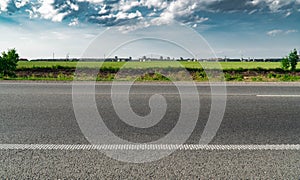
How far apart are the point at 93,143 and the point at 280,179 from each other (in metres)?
2.36

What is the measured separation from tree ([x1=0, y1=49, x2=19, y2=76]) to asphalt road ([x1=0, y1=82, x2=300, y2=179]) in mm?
9845

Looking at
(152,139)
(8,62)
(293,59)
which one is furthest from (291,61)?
(152,139)

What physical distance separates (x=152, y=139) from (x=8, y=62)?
1448 cm

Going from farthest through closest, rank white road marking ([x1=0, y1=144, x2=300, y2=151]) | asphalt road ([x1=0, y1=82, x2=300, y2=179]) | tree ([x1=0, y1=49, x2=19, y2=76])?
tree ([x1=0, y1=49, x2=19, y2=76]) → white road marking ([x1=0, y1=144, x2=300, y2=151]) → asphalt road ([x1=0, y1=82, x2=300, y2=179])

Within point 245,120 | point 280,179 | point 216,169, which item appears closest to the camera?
point 280,179

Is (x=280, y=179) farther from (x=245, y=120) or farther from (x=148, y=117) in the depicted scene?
(x=148, y=117)

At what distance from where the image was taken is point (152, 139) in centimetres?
416

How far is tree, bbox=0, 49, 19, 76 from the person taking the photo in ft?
51.8

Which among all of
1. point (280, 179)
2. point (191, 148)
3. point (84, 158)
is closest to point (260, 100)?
point (191, 148)

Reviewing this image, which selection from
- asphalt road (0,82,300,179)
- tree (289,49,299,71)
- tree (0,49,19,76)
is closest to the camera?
asphalt road (0,82,300,179)

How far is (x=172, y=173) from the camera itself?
9.75 ft

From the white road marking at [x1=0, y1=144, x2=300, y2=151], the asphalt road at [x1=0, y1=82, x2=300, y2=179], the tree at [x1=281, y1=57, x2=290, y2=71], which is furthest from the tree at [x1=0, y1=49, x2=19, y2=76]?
the tree at [x1=281, y1=57, x2=290, y2=71]

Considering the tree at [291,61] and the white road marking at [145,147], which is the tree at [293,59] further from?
the white road marking at [145,147]

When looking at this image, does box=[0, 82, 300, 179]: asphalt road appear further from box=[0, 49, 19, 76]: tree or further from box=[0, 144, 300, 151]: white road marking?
box=[0, 49, 19, 76]: tree
